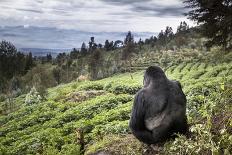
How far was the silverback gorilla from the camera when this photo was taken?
7344mm

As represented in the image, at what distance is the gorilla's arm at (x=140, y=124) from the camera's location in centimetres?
746

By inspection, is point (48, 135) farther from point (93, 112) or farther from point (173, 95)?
point (173, 95)

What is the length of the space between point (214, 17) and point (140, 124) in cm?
1784

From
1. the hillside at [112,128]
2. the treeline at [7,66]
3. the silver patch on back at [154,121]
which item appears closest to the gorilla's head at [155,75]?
the silver patch on back at [154,121]

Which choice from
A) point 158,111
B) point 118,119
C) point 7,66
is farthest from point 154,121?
point 7,66

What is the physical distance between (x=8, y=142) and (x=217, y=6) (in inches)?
554

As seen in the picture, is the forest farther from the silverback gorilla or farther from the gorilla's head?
the gorilla's head

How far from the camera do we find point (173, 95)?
24.3 feet

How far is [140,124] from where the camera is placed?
7.53 meters

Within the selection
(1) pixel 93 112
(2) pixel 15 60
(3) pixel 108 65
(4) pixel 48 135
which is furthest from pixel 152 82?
(3) pixel 108 65

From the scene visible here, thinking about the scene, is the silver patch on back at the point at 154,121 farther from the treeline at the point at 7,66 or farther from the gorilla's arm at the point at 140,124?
the treeline at the point at 7,66

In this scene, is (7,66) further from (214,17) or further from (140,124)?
(140,124)

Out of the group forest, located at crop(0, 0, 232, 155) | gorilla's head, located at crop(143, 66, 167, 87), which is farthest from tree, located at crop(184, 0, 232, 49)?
gorilla's head, located at crop(143, 66, 167, 87)

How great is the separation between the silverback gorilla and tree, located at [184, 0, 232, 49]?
15.8 metres
